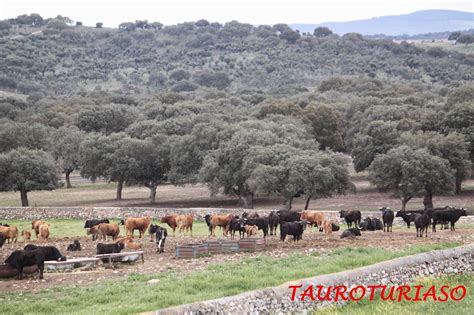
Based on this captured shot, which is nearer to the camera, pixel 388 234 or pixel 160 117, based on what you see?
pixel 388 234

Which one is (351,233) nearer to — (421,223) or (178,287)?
(421,223)

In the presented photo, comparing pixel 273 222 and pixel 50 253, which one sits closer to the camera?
pixel 50 253

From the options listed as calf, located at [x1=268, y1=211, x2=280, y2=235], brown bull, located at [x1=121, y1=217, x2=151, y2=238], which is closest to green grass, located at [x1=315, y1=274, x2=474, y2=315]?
calf, located at [x1=268, y1=211, x2=280, y2=235]

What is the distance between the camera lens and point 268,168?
176ft

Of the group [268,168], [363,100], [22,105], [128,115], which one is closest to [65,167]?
[128,115]

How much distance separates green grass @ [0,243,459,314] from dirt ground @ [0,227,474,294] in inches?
40.0

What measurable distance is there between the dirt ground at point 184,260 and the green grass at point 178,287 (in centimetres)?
102

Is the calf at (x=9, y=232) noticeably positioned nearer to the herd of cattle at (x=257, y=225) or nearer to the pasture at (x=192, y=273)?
the herd of cattle at (x=257, y=225)

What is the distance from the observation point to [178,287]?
19141 millimetres

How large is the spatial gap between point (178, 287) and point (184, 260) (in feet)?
21.9

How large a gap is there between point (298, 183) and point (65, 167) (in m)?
32.9

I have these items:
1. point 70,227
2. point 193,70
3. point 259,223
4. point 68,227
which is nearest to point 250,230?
point 259,223

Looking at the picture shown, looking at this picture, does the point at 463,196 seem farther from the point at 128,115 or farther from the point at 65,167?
the point at 128,115

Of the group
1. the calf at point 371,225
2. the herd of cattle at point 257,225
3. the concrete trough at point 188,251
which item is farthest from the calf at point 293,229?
the calf at point 371,225
